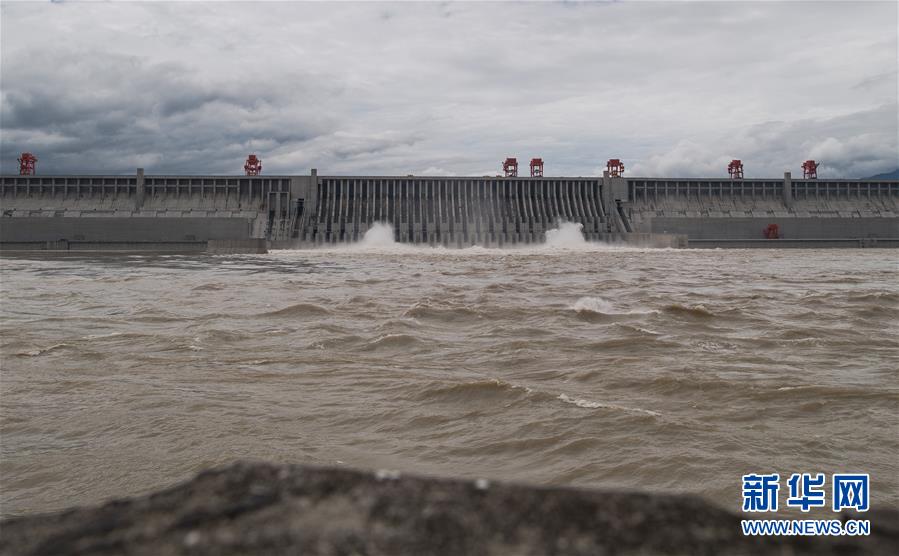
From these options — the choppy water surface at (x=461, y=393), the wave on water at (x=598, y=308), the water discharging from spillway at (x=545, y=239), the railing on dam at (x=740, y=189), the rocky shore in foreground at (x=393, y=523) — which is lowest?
the choppy water surface at (x=461, y=393)

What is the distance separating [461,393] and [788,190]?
53.1m

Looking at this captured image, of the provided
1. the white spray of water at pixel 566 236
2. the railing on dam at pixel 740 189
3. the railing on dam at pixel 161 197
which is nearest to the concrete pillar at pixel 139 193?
the railing on dam at pixel 161 197

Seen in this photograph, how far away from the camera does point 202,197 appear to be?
47.1 m

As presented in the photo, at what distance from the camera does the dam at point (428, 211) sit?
41.2 metres

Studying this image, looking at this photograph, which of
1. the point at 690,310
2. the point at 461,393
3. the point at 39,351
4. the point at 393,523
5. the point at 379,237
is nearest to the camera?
the point at 393,523

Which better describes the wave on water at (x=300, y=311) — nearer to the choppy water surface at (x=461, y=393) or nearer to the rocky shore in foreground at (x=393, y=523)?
the choppy water surface at (x=461, y=393)

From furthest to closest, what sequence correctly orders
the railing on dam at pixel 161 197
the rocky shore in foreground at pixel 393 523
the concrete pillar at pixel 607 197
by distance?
the concrete pillar at pixel 607 197
the railing on dam at pixel 161 197
the rocky shore in foreground at pixel 393 523

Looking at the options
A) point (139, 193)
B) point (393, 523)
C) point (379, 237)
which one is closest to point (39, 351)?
point (393, 523)

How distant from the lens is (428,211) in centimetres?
4825

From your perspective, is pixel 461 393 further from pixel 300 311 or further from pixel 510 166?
pixel 510 166

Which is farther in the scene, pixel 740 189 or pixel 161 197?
pixel 740 189

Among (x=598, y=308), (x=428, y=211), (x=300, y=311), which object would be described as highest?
(x=428, y=211)

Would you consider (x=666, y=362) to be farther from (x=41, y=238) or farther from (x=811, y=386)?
(x=41, y=238)

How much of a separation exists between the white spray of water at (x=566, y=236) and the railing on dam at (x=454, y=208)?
498 millimetres
